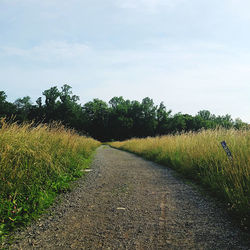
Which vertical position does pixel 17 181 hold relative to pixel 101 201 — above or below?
above

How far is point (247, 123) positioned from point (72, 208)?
21.0 feet

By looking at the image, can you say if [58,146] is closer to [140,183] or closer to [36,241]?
[140,183]

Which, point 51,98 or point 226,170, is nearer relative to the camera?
point 226,170

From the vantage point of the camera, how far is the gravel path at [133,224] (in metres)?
2.40

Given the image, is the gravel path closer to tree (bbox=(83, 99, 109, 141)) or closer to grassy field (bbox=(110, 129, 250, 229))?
grassy field (bbox=(110, 129, 250, 229))

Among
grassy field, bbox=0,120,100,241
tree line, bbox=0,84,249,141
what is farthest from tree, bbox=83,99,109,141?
grassy field, bbox=0,120,100,241

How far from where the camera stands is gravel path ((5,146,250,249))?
7.88 feet

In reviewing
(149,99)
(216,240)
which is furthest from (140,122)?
(216,240)

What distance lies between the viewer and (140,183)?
5359 millimetres

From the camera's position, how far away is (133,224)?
2896 millimetres

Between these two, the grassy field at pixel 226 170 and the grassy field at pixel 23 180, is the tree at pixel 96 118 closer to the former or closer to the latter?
the grassy field at pixel 226 170

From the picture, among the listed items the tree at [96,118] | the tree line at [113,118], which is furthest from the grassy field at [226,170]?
the tree at [96,118]

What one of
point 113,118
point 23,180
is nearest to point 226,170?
point 23,180

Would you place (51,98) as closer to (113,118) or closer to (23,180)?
(113,118)
